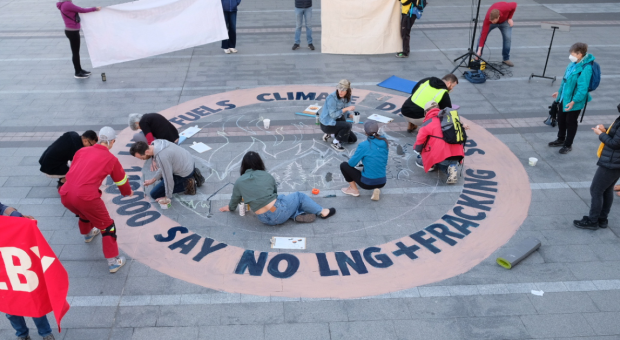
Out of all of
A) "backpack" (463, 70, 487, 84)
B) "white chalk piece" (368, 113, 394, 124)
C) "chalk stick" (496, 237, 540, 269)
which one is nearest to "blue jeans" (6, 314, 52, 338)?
"chalk stick" (496, 237, 540, 269)

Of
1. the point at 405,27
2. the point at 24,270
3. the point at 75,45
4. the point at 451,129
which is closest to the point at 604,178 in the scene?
the point at 451,129

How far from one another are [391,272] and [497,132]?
4.94 m

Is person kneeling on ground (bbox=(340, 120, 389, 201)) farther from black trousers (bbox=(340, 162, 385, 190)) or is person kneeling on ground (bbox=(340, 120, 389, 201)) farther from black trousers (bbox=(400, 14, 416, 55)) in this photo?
black trousers (bbox=(400, 14, 416, 55))

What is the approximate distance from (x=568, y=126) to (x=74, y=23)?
11006 millimetres

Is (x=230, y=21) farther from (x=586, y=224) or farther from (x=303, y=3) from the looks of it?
(x=586, y=224)

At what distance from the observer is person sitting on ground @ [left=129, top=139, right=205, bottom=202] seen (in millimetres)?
7129

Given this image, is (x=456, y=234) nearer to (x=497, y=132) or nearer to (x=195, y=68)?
(x=497, y=132)

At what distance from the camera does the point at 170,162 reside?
7398 millimetres

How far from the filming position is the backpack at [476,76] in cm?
1212

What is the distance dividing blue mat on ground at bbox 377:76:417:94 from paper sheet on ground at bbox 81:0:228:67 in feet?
14.5

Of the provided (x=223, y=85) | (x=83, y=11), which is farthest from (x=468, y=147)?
(x=83, y=11)

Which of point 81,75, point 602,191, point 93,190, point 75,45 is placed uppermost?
point 75,45

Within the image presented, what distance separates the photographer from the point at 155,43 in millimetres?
12078

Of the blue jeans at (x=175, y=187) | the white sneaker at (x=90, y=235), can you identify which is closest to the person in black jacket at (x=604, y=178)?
the blue jeans at (x=175, y=187)
